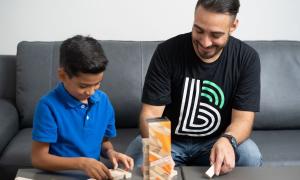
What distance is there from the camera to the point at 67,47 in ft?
3.98

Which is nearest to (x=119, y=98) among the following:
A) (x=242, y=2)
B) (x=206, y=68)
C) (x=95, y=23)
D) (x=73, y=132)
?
(x=95, y=23)

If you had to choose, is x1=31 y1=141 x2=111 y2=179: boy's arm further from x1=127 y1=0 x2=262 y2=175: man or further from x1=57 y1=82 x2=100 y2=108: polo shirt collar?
x1=127 y1=0 x2=262 y2=175: man

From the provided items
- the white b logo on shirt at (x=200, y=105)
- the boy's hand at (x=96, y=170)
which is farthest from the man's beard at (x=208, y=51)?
the boy's hand at (x=96, y=170)

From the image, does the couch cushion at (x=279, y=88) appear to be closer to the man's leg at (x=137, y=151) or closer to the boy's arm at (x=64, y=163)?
the man's leg at (x=137, y=151)

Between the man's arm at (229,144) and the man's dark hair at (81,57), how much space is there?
452 millimetres

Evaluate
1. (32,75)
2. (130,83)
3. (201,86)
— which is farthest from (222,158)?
(32,75)

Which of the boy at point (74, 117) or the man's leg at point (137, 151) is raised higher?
the boy at point (74, 117)

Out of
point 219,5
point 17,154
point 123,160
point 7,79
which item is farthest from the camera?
point 7,79

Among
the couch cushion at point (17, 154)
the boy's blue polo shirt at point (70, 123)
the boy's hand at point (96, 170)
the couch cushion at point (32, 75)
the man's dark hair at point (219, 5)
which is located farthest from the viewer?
the couch cushion at point (32, 75)

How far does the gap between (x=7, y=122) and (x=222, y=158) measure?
1.16 meters

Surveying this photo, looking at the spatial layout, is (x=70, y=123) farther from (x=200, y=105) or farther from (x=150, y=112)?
(x=200, y=105)

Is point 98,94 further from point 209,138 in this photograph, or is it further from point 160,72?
point 209,138

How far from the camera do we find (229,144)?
4.25ft

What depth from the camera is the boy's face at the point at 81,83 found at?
1.18m
